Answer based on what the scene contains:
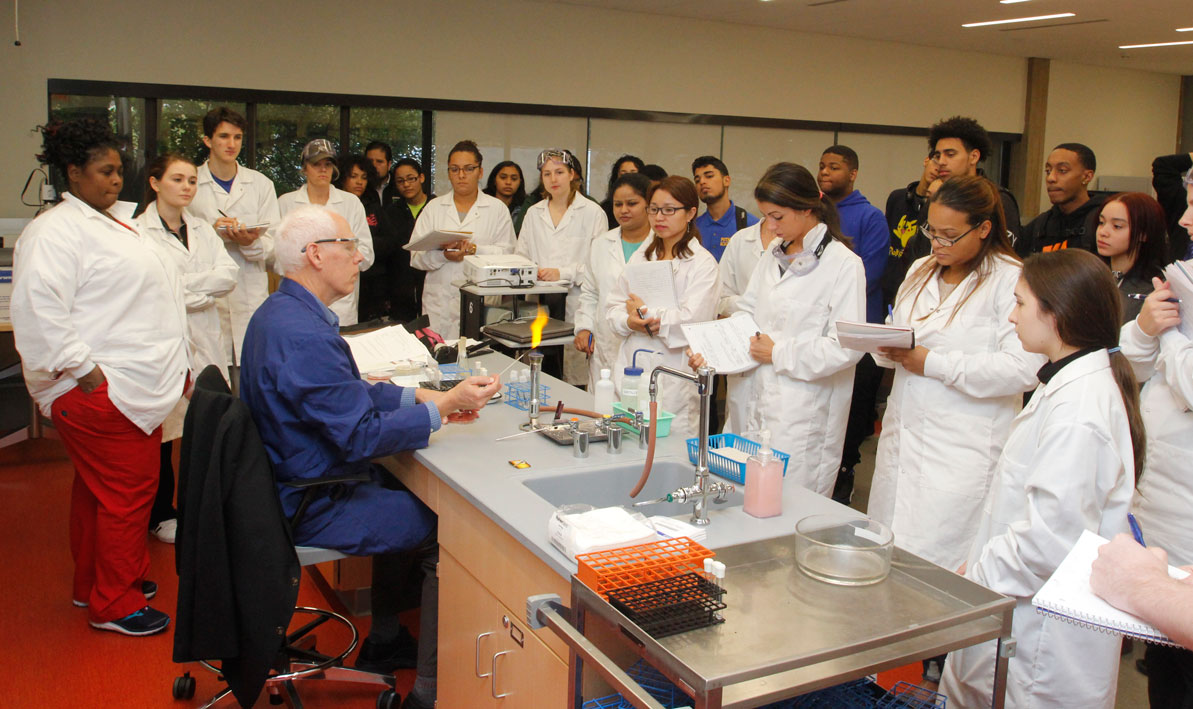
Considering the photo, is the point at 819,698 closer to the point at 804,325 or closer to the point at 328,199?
the point at 804,325

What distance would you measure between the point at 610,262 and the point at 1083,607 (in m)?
2.83

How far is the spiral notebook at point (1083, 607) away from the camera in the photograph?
1188 mm

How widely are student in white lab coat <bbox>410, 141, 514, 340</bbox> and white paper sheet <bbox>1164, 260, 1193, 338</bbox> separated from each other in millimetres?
3409

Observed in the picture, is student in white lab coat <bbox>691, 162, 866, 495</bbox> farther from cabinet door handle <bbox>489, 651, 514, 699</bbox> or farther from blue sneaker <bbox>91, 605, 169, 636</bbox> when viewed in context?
blue sneaker <bbox>91, 605, 169, 636</bbox>

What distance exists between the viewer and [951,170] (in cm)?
382

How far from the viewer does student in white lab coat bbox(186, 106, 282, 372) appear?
448 cm

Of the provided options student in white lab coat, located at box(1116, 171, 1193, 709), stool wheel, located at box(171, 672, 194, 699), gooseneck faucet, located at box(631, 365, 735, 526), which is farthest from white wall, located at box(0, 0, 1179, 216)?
student in white lab coat, located at box(1116, 171, 1193, 709)

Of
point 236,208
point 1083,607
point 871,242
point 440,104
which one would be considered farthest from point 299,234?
point 440,104

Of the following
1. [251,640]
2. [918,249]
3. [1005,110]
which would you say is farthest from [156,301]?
[1005,110]

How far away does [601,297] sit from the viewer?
12.8ft

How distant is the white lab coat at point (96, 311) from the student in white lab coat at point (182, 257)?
0.73 m

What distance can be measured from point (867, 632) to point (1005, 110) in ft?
31.9

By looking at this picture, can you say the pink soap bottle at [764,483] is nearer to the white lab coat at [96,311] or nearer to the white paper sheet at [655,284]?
the white paper sheet at [655,284]

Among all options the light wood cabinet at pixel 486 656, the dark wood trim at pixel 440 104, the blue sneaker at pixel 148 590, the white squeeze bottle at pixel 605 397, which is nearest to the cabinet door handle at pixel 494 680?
the light wood cabinet at pixel 486 656
